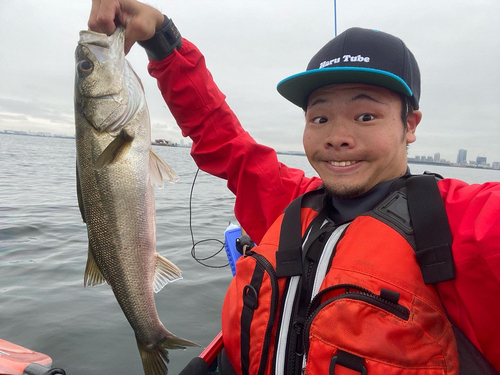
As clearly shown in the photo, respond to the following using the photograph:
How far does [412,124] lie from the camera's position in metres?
1.94

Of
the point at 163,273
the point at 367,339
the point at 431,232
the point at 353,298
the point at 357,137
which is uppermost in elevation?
the point at 357,137

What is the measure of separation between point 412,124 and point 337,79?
0.56m

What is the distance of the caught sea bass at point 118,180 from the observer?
6.61ft

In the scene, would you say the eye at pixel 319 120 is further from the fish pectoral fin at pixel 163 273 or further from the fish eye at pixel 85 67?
the fish eye at pixel 85 67

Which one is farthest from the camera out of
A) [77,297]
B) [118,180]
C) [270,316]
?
[77,297]

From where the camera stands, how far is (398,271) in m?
1.42

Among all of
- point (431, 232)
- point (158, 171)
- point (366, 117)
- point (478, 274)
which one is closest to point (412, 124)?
point (366, 117)

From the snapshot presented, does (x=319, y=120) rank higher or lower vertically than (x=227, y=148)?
higher

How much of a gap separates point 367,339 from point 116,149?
1702mm

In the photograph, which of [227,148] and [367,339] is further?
[227,148]

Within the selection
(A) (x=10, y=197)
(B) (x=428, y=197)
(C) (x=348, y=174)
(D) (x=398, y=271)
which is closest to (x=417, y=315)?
(D) (x=398, y=271)

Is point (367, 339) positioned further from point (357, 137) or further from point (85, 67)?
point (85, 67)

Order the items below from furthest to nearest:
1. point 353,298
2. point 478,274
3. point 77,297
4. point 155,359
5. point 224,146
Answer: point 77,297
point 224,146
point 155,359
point 353,298
point 478,274

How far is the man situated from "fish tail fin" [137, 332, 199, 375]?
451 millimetres
